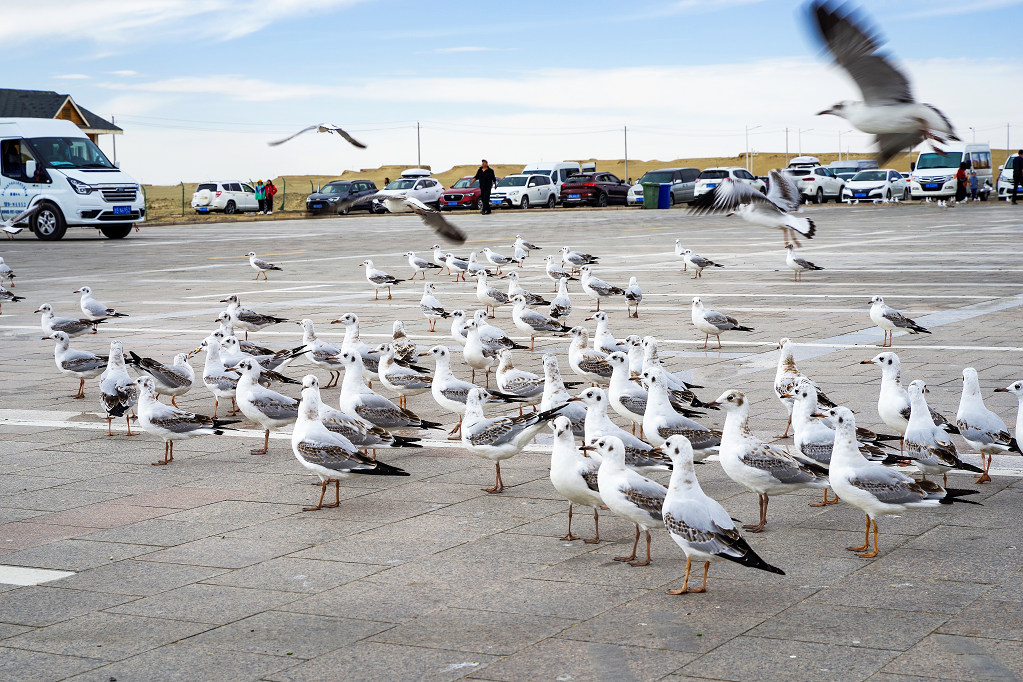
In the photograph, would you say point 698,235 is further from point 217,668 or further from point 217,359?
point 217,668

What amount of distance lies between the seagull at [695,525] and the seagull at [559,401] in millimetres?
1622

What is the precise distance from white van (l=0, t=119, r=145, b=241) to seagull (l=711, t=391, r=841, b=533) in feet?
90.2

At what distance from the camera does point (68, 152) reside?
102ft

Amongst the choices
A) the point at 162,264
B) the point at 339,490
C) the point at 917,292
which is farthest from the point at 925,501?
the point at 162,264

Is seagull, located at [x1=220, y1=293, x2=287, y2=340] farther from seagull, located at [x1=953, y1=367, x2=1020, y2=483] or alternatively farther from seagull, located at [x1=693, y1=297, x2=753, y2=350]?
seagull, located at [x1=953, y1=367, x2=1020, y2=483]

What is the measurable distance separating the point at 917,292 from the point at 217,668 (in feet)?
Answer: 46.3

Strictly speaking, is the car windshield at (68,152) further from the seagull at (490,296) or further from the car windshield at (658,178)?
the car windshield at (658,178)

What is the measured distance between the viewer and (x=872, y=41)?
6.67 meters

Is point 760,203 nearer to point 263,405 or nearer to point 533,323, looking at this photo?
point 533,323

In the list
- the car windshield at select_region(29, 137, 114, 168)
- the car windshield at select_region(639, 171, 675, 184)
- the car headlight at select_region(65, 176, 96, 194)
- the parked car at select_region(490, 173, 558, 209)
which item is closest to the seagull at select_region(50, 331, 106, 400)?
the car headlight at select_region(65, 176, 96, 194)

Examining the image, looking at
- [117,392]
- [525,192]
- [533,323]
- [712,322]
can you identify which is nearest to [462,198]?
[525,192]

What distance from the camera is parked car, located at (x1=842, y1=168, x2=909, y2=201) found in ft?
160

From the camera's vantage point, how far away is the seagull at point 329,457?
257 inches

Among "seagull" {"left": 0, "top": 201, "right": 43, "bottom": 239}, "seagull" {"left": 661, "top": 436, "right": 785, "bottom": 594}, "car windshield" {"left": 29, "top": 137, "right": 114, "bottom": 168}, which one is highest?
"car windshield" {"left": 29, "top": 137, "right": 114, "bottom": 168}
